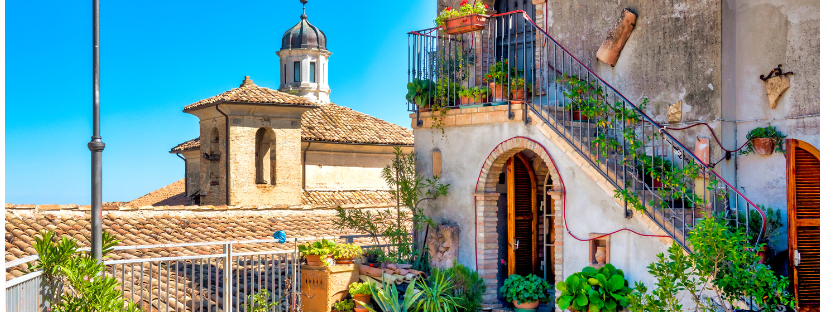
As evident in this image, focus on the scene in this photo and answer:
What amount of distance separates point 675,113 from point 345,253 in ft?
15.6

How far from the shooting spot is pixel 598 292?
845 cm

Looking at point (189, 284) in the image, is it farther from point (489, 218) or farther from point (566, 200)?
point (566, 200)

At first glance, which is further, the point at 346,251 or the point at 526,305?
the point at 346,251

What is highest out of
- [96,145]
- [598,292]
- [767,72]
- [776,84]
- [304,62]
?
[304,62]

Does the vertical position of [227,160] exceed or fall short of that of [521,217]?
it exceeds it

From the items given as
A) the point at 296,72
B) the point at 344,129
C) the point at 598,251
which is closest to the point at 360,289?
the point at 598,251

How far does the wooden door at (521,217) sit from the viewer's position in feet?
36.4

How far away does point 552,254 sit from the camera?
11.3 meters

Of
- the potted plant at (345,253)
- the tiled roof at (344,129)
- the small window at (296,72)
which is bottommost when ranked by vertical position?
the potted plant at (345,253)

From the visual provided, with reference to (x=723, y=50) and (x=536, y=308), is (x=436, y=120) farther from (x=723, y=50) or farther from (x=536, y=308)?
(x=723, y=50)

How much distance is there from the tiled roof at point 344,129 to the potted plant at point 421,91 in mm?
18576

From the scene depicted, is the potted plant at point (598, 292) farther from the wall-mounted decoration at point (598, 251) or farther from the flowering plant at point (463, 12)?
the flowering plant at point (463, 12)

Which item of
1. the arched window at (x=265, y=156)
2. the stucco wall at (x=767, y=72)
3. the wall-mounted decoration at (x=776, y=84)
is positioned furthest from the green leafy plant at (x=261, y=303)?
the arched window at (x=265, y=156)

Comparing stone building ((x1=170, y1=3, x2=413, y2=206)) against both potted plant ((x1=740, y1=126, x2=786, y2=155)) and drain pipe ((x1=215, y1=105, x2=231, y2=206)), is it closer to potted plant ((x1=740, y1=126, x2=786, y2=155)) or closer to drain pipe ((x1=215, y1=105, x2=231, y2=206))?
drain pipe ((x1=215, y1=105, x2=231, y2=206))
